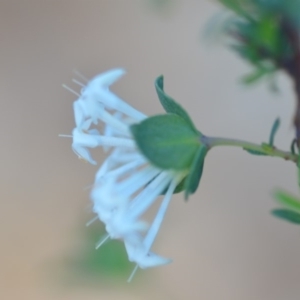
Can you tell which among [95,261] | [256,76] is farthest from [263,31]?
[95,261]

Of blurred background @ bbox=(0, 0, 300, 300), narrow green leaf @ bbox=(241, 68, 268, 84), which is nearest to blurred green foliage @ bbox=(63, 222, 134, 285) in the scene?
blurred background @ bbox=(0, 0, 300, 300)

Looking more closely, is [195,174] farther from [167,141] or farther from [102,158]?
[102,158]

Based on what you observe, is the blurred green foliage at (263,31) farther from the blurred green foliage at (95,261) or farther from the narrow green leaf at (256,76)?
the blurred green foliage at (95,261)

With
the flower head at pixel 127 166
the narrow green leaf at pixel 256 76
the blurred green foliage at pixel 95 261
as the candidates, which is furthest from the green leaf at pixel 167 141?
the blurred green foliage at pixel 95 261

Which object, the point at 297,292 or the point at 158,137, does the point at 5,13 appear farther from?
the point at 158,137

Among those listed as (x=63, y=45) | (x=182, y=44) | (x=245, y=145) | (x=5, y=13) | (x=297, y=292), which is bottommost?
(x=297, y=292)

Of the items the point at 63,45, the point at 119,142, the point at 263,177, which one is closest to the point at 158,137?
the point at 119,142
